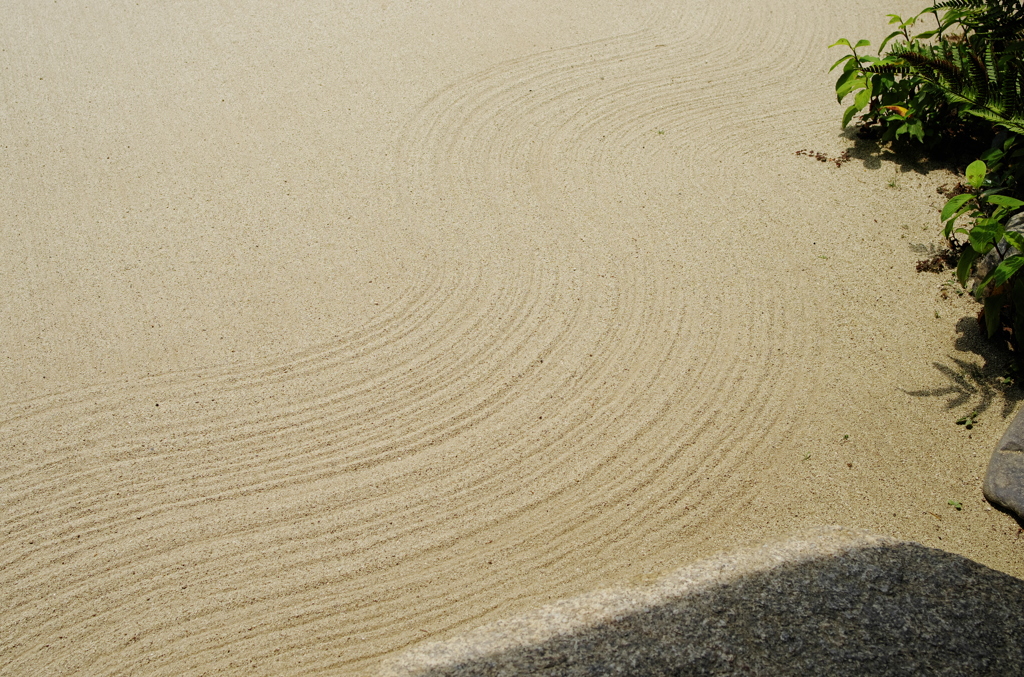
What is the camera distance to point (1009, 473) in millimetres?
3652

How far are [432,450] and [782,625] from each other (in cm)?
178

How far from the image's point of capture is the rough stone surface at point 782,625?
292cm

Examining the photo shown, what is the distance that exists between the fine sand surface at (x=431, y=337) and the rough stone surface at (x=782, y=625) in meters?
0.18

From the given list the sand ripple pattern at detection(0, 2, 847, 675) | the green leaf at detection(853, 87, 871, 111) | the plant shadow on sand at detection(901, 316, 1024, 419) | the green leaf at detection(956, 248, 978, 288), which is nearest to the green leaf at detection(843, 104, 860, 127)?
the green leaf at detection(853, 87, 871, 111)

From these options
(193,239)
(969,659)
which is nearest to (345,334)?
(193,239)

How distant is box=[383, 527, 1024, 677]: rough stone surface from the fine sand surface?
0.61ft

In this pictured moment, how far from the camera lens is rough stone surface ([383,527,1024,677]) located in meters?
2.92

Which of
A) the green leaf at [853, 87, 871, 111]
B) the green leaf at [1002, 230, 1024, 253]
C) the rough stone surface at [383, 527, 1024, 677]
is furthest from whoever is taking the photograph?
the green leaf at [853, 87, 871, 111]

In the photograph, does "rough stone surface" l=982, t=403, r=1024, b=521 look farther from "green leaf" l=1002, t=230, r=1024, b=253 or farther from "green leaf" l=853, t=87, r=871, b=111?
"green leaf" l=853, t=87, r=871, b=111

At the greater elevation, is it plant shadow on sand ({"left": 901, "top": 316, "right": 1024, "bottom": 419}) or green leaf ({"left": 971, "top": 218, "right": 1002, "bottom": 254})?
green leaf ({"left": 971, "top": 218, "right": 1002, "bottom": 254})

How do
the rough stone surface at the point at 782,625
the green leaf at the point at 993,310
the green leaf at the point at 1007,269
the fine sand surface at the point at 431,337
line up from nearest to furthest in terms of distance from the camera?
the rough stone surface at the point at 782,625 → the fine sand surface at the point at 431,337 → the green leaf at the point at 1007,269 → the green leaf at the point at 993,310

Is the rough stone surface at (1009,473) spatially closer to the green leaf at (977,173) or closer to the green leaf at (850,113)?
the green leaf at (977,173)

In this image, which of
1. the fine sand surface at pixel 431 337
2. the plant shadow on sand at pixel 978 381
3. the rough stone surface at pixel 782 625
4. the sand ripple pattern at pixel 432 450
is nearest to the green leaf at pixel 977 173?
the fine sand surface at pixel 431 337

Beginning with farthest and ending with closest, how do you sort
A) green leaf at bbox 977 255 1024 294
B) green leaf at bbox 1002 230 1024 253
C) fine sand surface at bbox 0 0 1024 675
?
green leaf at bbox 1002 230 1024 253 < green leaf at bbox 977 255 1024 294 < fine sand surface at bbox 0 0 1024 675
